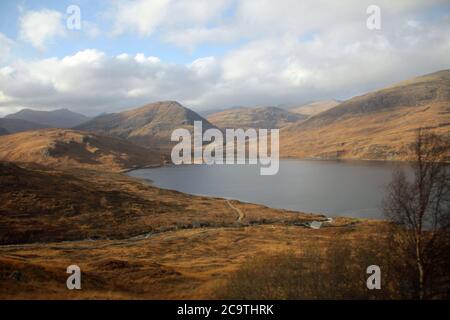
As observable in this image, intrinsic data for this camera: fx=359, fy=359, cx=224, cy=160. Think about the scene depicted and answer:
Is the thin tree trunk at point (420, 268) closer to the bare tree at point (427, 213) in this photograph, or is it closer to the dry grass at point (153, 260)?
the bare tree at point (427, 213)

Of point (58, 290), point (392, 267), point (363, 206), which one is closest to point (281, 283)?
point (392, 267)

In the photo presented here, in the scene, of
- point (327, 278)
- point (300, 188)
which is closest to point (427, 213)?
point (327, 278)

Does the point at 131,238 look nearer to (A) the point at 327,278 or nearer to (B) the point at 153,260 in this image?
(B) the point at 153,260

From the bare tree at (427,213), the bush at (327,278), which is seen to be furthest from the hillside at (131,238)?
the bare tree at (427,213)

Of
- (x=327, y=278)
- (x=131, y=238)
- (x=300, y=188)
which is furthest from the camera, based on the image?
(x=300, y=188)

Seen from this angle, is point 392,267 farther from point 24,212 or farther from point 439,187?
point 24,212

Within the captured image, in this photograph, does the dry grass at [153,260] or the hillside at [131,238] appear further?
the hillside at [131,238]
